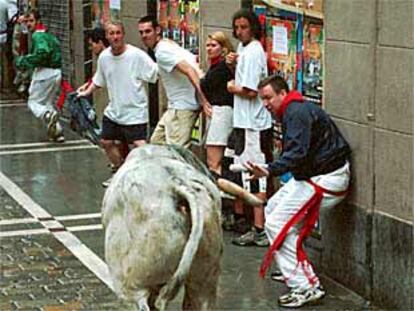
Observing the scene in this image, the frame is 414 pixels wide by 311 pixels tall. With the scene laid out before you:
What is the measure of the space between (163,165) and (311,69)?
427 cm

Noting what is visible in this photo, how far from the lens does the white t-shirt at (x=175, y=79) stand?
1238 cm

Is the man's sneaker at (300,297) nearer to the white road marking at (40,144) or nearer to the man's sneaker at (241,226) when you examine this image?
the man's sneaker at (241,226)

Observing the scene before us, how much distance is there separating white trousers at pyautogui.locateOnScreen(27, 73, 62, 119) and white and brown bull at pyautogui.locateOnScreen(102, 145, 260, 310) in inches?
468

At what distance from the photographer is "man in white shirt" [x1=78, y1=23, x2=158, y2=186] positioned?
13555 mm

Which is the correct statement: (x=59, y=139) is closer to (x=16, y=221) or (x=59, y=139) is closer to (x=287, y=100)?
(x=16, y=221)

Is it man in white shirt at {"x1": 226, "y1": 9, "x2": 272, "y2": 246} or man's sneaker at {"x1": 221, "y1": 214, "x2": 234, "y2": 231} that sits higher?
man in white shirt at {"x1": 226, "y1": 9, "x2": 272, "y2": 246}

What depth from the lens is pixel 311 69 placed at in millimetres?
10344

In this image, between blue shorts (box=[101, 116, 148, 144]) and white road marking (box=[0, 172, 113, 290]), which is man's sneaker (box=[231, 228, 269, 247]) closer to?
white road marking (box=[0, 172, 113, 290])

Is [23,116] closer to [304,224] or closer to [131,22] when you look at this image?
[131,22]

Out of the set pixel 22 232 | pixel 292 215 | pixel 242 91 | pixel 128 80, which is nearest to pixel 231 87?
pixel 242 91

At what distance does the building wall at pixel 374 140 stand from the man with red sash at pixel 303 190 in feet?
0.70

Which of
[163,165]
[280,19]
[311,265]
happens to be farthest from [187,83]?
[163,165]

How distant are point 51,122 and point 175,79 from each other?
536 centimetres

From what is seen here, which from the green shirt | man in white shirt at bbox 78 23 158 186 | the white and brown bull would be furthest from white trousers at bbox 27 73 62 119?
the white and brown bull
